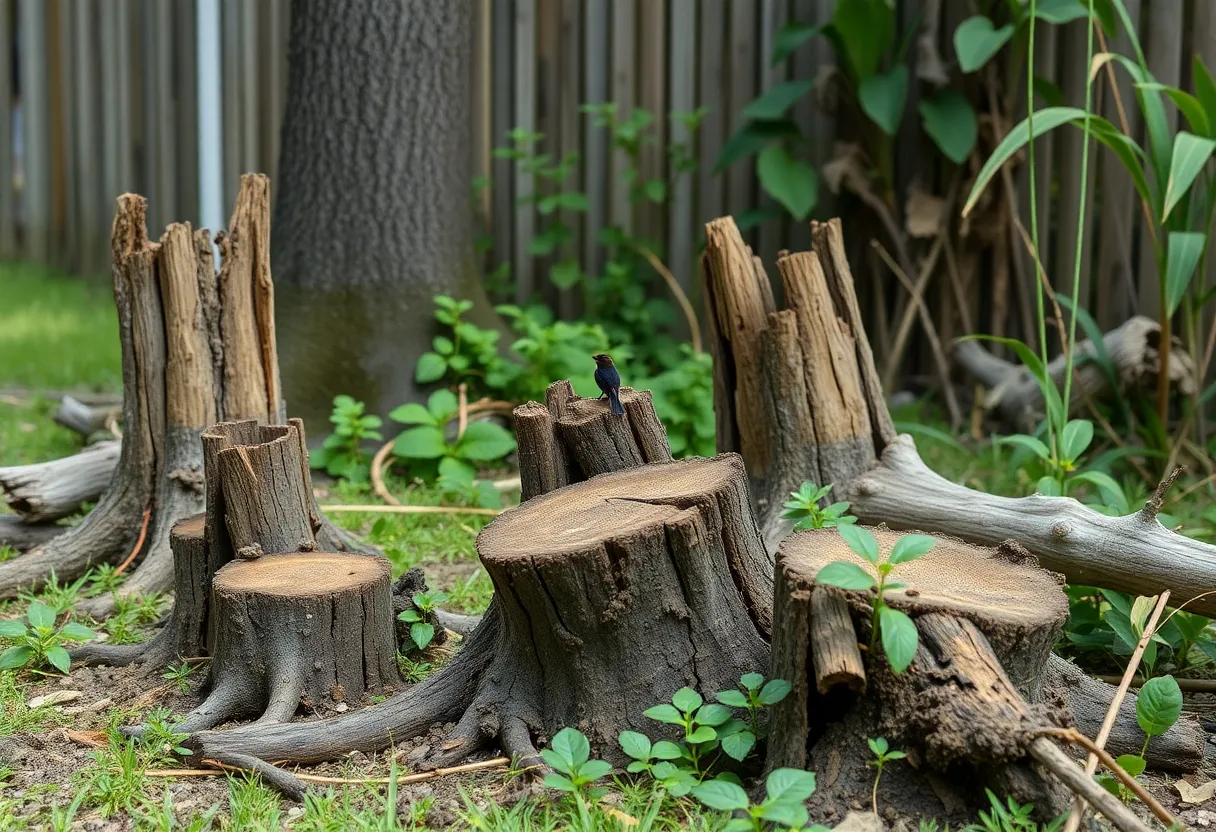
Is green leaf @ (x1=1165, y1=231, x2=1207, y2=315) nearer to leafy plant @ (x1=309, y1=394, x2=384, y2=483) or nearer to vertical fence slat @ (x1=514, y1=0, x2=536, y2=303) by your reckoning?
leafy plant @ (x1=309, y1=394, x2=384, y2=483)

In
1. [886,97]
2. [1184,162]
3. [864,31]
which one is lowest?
[1184,162]

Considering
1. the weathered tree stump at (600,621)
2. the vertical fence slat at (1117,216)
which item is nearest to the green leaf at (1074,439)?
the weathered tree stump at (600,621)

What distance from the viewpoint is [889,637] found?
1911 millimetres

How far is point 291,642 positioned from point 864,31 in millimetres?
3595

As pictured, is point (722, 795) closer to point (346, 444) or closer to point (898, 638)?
point (898, 638)

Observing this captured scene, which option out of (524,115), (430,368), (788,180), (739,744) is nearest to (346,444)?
(430,368)

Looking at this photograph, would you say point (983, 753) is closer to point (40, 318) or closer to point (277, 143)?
point (277, 143)

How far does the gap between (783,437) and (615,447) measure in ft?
2.71

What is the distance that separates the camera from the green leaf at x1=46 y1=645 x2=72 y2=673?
8.98 feet

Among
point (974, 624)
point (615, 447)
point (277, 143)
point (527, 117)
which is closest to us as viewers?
point (974, 624)

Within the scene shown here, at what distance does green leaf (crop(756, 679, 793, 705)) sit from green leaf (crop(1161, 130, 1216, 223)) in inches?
73.7

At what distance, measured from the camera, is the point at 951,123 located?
4.95 m

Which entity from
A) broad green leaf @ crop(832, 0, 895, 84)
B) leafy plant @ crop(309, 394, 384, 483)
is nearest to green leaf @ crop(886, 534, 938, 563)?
leafy plant @ crop(309, 394, 384, 483)

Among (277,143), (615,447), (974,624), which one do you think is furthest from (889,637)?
(277,143)
